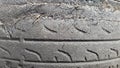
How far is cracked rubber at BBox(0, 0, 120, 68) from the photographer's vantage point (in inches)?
48.1

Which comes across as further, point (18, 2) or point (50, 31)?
point (18, 2)

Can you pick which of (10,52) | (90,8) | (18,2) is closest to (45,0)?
(18,2)

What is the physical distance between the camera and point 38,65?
1.25 m

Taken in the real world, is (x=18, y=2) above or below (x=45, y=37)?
above

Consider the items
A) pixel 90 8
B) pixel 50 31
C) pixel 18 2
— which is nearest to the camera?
pixel 50 31

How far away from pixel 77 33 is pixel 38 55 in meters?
0.19

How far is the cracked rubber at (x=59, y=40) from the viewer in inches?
48.1

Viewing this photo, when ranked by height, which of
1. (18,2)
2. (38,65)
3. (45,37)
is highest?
(18,2)

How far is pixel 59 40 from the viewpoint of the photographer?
48.3 inches

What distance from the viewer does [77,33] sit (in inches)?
48.1

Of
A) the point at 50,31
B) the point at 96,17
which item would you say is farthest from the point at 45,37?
the point at 96,17

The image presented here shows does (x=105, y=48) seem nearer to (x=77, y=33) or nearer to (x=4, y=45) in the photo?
(x=77, y=33)

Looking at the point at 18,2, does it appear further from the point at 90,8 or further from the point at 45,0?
the point at 90,8

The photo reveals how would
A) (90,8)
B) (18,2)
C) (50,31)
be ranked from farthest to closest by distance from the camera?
(18,2), (90,8), (50,31)
